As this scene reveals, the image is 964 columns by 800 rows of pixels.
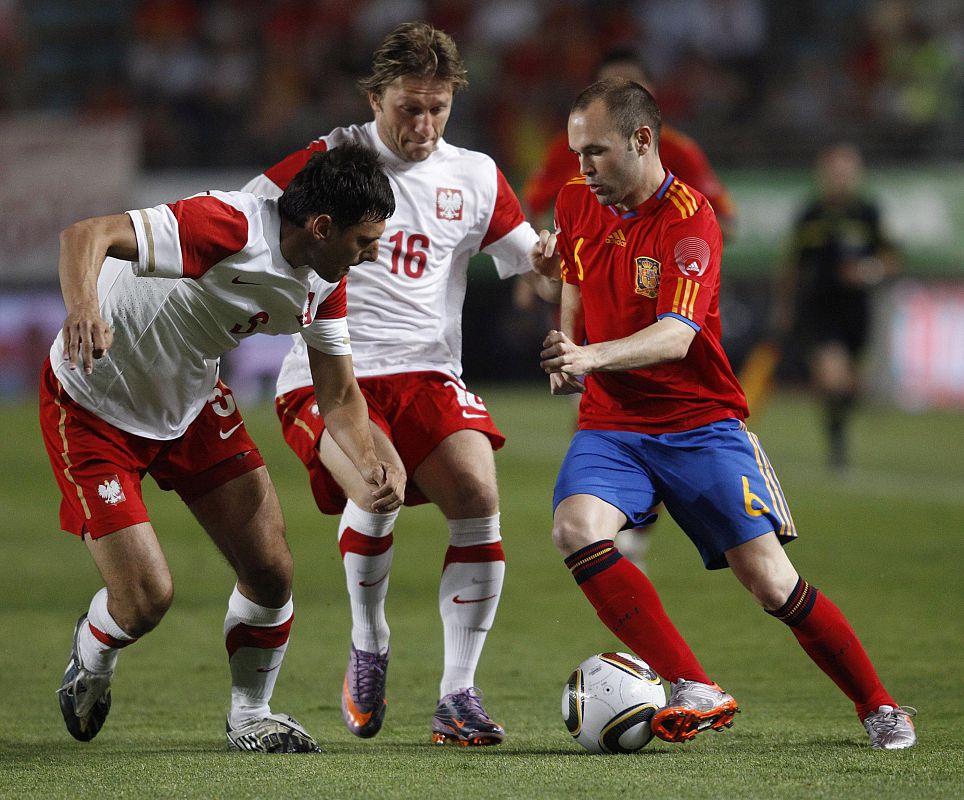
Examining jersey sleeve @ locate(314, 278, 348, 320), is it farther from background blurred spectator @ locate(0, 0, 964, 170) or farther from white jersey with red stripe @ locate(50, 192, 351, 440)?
background blurred spectator @ locate(0, 0, 964, 170)

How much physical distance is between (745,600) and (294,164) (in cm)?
359

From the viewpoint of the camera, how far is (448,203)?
5266mm

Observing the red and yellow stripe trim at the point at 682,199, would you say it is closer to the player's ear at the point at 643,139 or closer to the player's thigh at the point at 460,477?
the player's ear at the point at 643,139

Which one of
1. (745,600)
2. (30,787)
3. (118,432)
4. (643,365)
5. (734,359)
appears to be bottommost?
(734,359)

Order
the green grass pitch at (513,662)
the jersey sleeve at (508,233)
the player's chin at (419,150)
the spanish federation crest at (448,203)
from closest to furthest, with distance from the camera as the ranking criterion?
the green grass pitch at (513,662) → the player's chin at (419,150) → the spanish federation crest at (448,203) → the jersey sleeve at (508,233)

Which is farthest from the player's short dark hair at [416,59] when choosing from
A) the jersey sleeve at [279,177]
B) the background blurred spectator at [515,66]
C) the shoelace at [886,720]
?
the background blurred spectator at [515,66]

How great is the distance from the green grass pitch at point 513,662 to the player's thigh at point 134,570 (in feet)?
1.45

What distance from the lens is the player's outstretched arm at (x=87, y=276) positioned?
3.60 metres

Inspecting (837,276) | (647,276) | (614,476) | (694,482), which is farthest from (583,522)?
(837,276)

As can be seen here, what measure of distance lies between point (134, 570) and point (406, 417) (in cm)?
112

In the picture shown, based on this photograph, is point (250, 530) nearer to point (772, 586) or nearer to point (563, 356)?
point (563, 356)

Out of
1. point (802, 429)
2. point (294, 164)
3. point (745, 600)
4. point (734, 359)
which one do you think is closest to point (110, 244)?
point (294, 164)

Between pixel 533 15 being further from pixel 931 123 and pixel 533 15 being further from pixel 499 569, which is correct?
pixel 499 569

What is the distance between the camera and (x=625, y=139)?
14.4ft
